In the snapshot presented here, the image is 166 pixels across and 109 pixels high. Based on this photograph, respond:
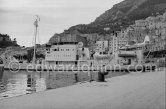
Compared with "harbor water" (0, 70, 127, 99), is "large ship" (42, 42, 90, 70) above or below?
above

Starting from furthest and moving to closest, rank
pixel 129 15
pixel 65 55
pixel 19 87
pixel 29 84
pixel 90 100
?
pixel 129 15
pixel 65 55
pixel 29 84
pixel 19 87
pixel 90 100

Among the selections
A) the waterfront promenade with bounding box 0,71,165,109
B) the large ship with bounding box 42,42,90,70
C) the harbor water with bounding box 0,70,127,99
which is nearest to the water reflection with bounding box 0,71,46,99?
the harbor water with bounding box 0,70,127,99

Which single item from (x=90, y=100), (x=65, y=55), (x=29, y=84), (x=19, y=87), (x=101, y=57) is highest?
(x=65, y=55)

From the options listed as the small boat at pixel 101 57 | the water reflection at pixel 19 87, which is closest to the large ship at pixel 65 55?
the small boat at pixel 101 57

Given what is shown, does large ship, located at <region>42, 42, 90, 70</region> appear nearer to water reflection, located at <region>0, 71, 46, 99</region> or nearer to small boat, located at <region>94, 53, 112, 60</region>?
small boat, located at <region>94, 53, 112, 60</region>

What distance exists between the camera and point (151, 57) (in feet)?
292

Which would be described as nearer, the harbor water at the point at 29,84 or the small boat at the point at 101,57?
the harbor water at the point at 29,84

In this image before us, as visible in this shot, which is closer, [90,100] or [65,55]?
[90,100]

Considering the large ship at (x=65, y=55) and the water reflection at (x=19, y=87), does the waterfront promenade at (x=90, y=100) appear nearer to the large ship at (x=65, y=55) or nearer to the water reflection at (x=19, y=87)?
the water reflection at (x=19, y=87)

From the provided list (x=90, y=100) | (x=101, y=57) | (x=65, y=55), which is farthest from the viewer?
(x=101, y=57)

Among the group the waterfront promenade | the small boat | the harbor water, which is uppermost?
the small boat

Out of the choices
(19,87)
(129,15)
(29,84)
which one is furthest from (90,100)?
(129,15)

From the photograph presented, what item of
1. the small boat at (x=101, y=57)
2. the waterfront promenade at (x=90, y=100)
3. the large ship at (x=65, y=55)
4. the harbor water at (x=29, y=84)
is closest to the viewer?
the waterfront promenade at (x=90, y=100)

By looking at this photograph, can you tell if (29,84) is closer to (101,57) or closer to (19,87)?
(19,87)
